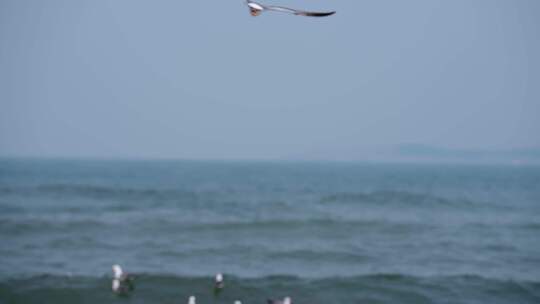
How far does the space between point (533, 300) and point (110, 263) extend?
13350 mm

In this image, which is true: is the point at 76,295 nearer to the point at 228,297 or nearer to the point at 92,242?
the point at 228,297

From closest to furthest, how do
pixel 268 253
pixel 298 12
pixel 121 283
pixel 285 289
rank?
pixel 298 12
pixel 121 283
pixel 285 289
pixel 268 253

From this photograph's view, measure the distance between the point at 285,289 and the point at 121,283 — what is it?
15.3 feet

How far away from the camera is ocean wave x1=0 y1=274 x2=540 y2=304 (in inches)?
624

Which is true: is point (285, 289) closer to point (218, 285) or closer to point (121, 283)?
point (218, 285)

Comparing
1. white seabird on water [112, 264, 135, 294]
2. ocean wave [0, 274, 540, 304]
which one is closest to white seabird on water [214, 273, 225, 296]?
ocean wave [0, 274, 540, 304]

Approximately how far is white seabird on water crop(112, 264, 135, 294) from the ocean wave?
22 centimetres

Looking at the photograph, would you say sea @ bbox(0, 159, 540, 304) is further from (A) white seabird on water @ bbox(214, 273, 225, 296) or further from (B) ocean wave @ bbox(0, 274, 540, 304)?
(A) white seabird on water @ bbox(214, 273, 225, 296)

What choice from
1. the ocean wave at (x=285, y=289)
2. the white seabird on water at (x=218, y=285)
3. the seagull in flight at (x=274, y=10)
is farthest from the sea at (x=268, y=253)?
the seagull in flight at (x=274, y=10)

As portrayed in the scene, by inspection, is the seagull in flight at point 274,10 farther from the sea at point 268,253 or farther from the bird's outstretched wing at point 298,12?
the sea at point 268,253

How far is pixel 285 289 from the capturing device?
16.8 metres

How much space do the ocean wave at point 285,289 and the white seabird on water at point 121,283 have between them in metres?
0.22

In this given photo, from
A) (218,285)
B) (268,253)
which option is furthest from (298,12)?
(268,253)

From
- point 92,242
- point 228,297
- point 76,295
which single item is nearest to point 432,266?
point 228,297
